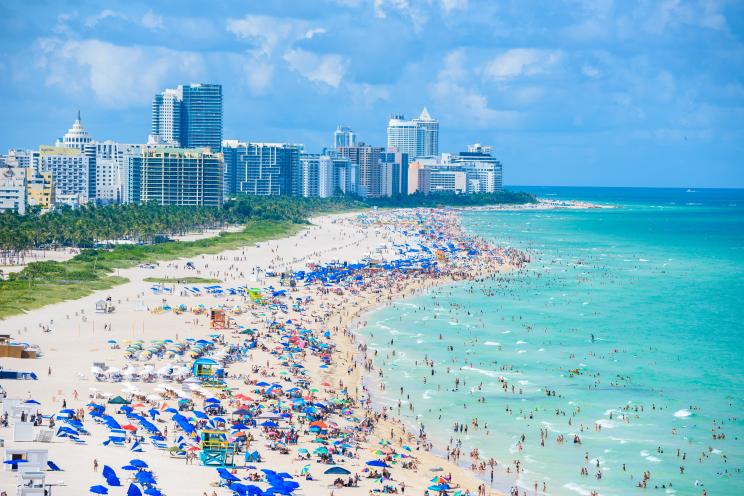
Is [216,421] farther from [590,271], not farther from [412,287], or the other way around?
[590,271]

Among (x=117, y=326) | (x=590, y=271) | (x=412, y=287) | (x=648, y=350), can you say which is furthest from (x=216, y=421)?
(x=590, y=271)

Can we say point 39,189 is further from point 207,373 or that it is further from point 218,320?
point 207,373

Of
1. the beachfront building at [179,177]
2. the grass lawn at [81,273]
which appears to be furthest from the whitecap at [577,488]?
the beachfront building at [179,177]

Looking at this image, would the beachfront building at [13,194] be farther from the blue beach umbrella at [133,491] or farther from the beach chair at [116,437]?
the blue beach umbrella at [133,491]

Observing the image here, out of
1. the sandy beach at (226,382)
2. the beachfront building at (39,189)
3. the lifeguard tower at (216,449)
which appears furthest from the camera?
the beachfront building at (39,189)

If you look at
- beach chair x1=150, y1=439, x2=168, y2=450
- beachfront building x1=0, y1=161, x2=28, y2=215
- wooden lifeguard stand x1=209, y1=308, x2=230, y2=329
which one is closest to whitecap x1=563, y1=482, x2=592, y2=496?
beach chair x1=150, y1=439, x2=168, y2=450

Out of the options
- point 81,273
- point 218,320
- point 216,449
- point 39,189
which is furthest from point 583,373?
point 39,189
